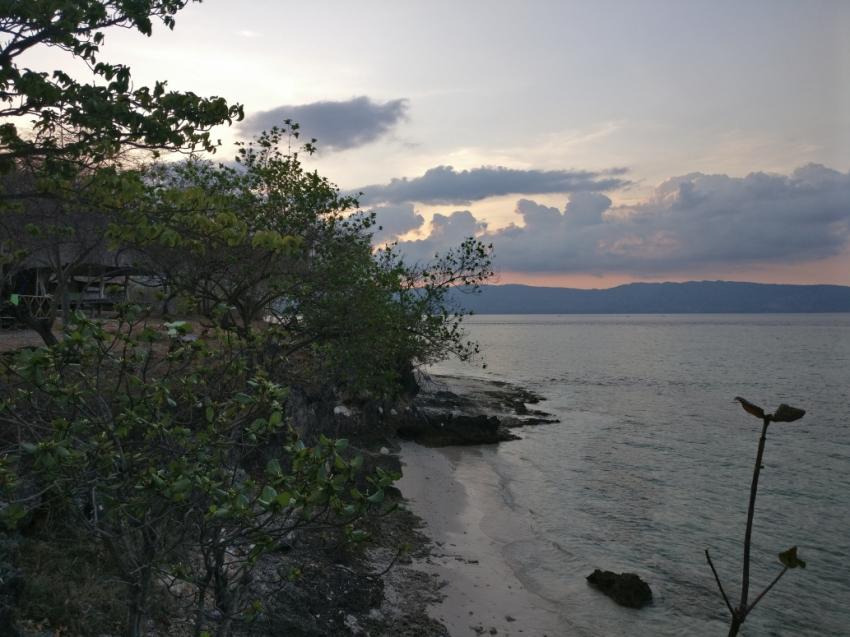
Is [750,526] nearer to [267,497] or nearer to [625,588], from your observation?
[267,497]

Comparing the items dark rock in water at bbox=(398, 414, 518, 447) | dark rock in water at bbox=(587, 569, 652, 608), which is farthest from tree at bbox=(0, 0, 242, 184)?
dark rock in water at bbox=(398, 414, 518, 447)

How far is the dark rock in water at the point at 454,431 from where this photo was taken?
34375mm

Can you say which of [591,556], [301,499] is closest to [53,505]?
[301,499]

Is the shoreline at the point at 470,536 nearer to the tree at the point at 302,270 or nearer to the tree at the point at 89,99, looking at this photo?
the tree at the point at 302,270

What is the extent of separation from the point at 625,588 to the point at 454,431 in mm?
20111

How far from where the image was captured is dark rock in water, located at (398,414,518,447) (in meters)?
34.4

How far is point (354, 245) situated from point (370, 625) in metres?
13.3

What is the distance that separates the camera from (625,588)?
53.1ft

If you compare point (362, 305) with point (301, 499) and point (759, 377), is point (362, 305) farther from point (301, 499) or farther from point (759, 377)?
point (759, 377)

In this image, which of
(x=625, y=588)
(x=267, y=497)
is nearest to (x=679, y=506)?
(x=625, y=588)

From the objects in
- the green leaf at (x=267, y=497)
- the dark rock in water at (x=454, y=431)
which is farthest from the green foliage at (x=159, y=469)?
the dark rock in water at (x=454, y=431)

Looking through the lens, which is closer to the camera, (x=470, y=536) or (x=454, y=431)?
(x=470, y=536)

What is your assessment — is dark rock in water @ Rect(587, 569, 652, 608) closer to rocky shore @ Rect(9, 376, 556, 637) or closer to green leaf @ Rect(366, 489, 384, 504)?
rocky shore @ Rect(9, 376, 556, 637)

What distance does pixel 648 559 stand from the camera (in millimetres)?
19531
